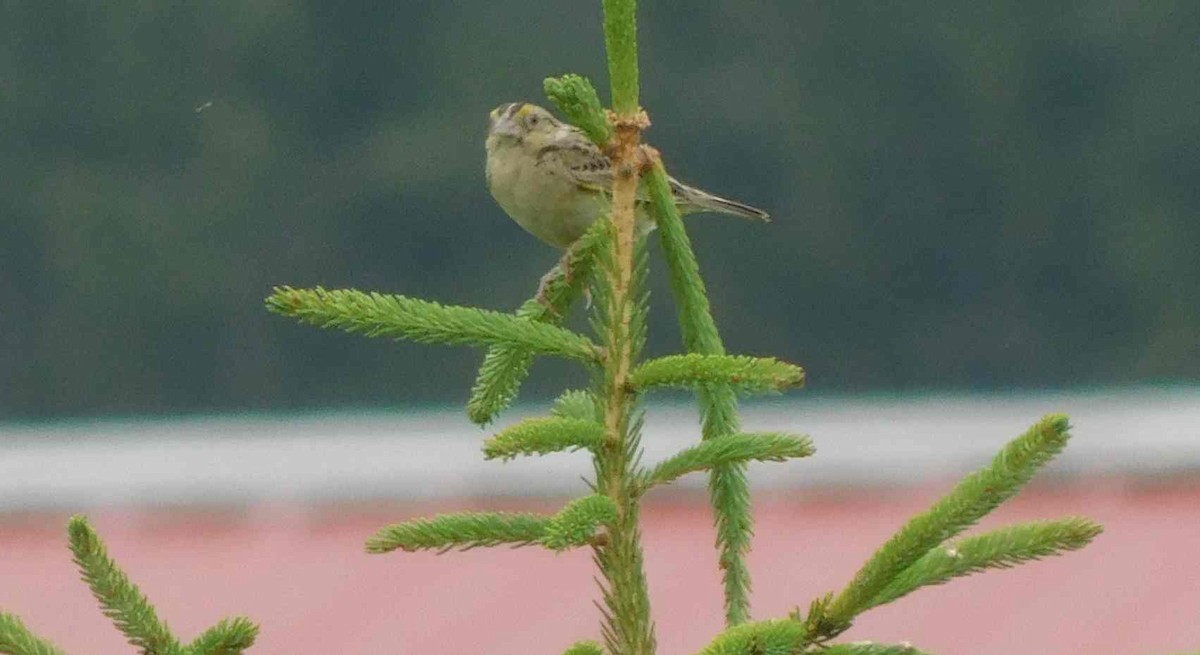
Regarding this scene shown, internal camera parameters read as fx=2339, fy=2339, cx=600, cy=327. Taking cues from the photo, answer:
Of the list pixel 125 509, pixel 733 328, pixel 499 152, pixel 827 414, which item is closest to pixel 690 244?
pixel 499 152

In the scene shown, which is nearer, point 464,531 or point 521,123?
point 464,531

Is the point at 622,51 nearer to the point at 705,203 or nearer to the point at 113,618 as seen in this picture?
the point at 113,618

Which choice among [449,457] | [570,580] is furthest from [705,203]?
[449,457]

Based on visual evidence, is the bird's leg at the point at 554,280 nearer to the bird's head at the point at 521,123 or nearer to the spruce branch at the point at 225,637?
the spruce branch at the point at 225,637

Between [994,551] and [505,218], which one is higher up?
[505,218]

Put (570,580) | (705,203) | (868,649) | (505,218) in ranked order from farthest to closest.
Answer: (505,218), (570,580), (705,203), (868,649)

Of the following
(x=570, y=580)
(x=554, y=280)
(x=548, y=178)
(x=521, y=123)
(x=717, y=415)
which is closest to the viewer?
(x=717, y=415)

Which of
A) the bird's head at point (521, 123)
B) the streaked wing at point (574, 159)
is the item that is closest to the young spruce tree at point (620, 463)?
the streaked wing at point (574, 159)

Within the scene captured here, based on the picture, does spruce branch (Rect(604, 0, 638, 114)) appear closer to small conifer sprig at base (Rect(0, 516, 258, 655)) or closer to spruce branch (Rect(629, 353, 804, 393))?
spruce branch (Rect(629, 353, 804, 393))
